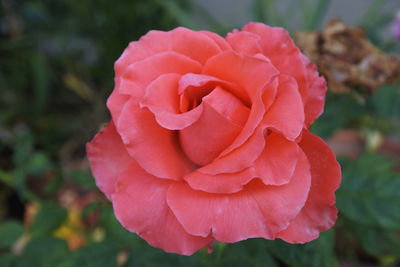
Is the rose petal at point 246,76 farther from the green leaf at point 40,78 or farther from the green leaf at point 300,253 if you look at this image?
the green leaf at point 40,78

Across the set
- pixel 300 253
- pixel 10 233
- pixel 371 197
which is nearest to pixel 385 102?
pixel 371 197

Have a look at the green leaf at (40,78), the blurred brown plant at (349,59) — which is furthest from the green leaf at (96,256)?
the green leaf at (40,78)

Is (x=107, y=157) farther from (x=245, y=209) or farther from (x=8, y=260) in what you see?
(x=8, y=260)

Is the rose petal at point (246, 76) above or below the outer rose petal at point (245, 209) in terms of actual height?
above

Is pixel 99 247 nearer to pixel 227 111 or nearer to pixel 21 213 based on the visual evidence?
pixel 227 111

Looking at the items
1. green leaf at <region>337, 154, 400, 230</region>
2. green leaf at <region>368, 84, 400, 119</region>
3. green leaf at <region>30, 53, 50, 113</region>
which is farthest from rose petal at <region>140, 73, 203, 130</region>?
green leaf at <region>30, 53, 50, 113</region>

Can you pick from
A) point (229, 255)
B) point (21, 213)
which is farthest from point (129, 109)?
point (21, 213)

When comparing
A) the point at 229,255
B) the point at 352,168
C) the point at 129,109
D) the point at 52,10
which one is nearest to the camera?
the point at 129,109
